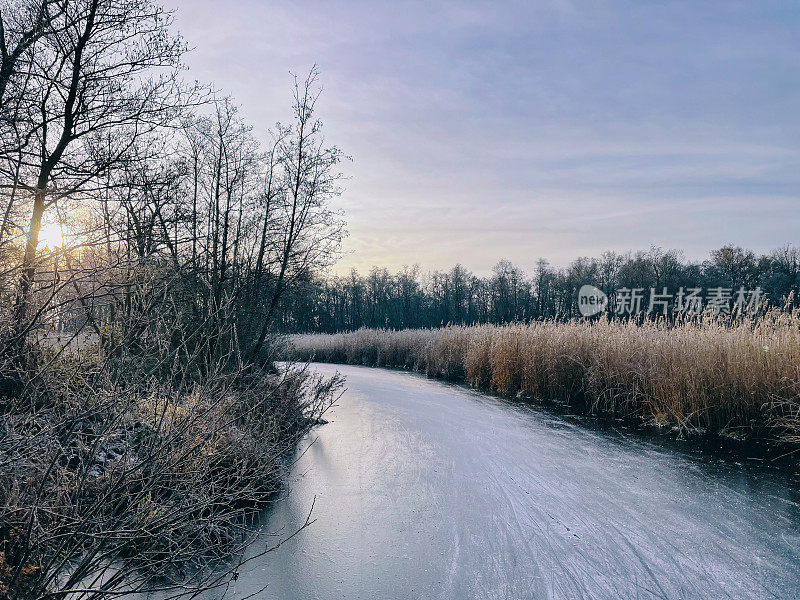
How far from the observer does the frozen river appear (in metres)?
3.27

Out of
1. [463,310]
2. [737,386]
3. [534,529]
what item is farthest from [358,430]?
[463,310]

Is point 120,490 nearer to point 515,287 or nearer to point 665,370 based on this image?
point 665,370

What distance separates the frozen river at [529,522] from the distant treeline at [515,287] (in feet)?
98.2

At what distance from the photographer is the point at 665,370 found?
750 centimetres

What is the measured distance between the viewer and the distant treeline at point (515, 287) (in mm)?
39594

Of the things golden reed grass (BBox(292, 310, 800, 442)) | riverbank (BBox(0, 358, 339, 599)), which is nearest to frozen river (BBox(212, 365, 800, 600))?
riverbank (BBox(0, 358, 339, 599))

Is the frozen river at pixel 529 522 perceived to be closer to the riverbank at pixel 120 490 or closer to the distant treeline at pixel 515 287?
the riverbank at pixel 120 490

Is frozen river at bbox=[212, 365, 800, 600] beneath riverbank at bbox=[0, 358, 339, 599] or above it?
beneath

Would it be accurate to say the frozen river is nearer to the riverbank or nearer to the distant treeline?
the riverbank

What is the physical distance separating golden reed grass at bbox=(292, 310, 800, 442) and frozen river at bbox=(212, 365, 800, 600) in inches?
40.1

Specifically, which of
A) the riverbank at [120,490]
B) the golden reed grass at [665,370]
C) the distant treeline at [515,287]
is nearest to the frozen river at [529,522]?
the riverbank at [120,490]

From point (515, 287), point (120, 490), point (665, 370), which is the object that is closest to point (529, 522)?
point (120, 490)

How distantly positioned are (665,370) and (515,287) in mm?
52753

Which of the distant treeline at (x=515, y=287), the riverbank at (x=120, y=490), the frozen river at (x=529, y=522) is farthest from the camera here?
the distant treeline at (x=515, y=287)
